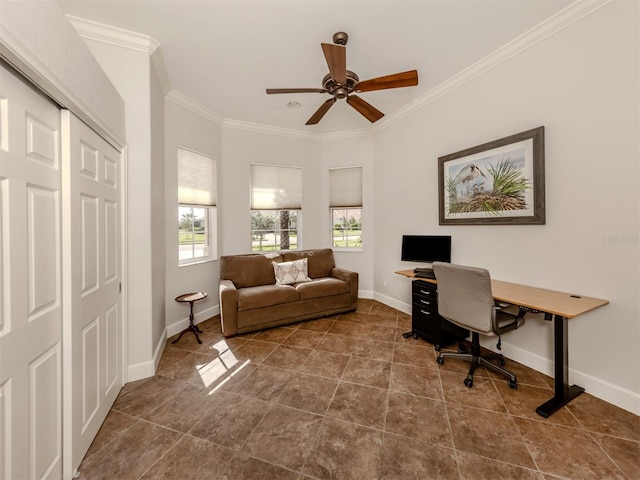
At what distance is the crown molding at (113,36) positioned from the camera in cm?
210

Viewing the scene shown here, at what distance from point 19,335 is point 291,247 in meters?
3.79

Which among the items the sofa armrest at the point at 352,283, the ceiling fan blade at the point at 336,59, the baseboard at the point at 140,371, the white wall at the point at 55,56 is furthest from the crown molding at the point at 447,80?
the baseboard at the point at 140,371

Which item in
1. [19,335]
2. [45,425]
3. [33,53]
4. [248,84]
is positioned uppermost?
[248,84]

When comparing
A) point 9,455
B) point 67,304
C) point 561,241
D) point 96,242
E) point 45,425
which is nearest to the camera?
point 9,455

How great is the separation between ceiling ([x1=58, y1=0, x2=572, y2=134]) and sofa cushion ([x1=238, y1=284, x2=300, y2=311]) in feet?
8.47

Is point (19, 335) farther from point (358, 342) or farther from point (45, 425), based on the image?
point (358, 342)

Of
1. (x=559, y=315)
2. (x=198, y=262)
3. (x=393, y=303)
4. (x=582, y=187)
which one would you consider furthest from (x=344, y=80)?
(x=393, y=303)

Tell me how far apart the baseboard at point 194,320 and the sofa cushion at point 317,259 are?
4.42 ft

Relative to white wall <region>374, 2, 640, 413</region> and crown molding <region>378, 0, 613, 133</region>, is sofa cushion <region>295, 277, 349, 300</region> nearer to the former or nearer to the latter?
white wall <region>374, 2, 640, 413</region>

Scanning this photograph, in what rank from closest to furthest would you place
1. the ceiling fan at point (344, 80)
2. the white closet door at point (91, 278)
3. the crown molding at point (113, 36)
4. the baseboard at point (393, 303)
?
the white closet door at point (91, 278) < the ceiling fan at point (344, 80) < the crown molding at point (113, 36) < the baseboard at point (393, 303)

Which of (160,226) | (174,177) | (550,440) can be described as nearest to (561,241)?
(550,440)

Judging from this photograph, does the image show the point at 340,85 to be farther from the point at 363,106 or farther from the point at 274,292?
the point at 274,292

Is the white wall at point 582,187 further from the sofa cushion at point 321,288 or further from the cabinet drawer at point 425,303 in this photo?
the sofa cushion at point 321,288

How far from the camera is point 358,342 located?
301cm
